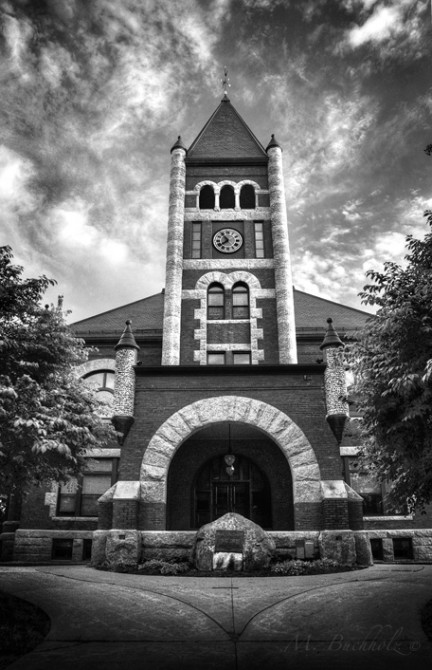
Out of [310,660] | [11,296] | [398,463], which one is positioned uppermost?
[11,296]

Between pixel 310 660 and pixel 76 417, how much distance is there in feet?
18.5

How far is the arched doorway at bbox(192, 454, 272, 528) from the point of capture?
18531mm

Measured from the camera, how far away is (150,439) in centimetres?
1511

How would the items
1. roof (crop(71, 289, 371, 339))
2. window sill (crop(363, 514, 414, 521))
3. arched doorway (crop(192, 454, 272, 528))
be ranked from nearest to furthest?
arched doorway (crop(192, 454, 272, 528)), window sill (crop(363, 514, 414, 521)), roof (crop(71, 289, 371, 339))

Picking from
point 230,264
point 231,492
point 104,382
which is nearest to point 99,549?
point 231,492

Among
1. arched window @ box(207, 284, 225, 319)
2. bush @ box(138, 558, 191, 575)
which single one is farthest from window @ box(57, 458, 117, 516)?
arched window @ box(207, 284, 225, 319)

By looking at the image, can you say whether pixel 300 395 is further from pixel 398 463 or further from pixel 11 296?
pixel 11 296

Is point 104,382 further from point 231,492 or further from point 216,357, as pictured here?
point 231,492

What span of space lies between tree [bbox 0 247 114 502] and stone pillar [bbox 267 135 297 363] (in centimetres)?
1357

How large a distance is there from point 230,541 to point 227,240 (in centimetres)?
1631

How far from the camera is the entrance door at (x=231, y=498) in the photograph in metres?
18.6

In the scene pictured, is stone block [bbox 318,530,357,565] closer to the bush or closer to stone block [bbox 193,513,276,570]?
stone block [bbox 193,513,276,570]

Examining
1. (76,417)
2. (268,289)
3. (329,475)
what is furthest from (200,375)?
(268,289)

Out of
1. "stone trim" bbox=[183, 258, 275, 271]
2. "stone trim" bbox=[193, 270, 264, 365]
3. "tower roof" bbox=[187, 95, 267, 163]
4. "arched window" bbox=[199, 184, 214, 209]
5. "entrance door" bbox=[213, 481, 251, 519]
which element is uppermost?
"tower roof" bbox=[187, 95, 267, 163]
